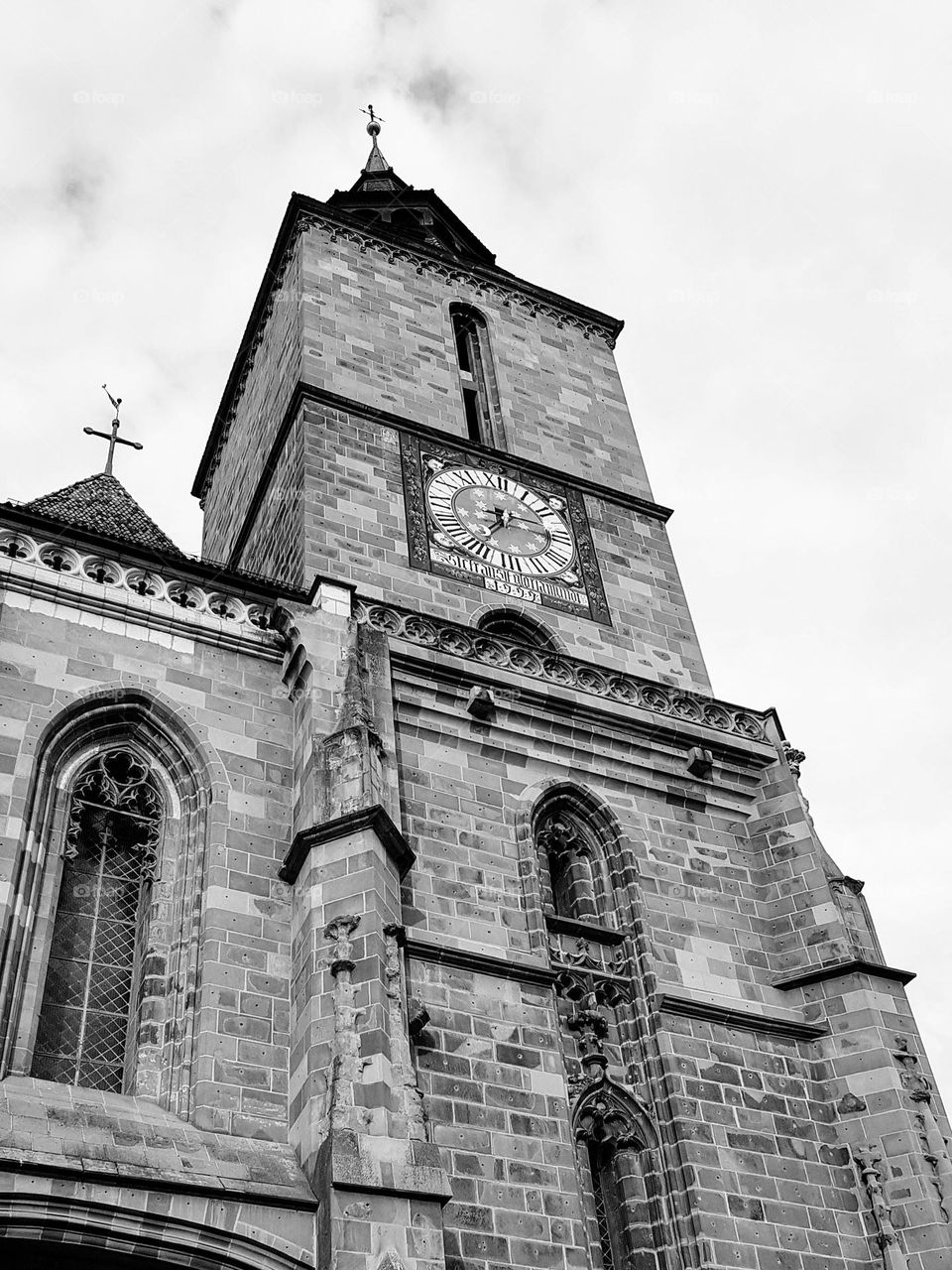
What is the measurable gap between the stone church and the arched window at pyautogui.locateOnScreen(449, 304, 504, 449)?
8.44 ft

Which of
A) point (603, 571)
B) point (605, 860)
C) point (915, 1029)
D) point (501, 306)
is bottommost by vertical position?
point (915, 1029)

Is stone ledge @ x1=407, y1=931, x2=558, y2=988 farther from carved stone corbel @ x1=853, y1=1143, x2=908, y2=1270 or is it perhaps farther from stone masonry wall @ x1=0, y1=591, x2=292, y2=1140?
carved stone corbel @ x1=853, y1=1143, x2=908, y2=1270

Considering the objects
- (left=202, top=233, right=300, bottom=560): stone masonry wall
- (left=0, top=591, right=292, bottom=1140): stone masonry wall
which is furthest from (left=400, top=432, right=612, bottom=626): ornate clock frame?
(left=0, top=591, right=292, bottom=1140): stone masonry wall

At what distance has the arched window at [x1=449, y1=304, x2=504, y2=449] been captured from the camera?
829 inches

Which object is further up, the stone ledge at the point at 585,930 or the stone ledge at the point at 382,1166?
the stone ledge at the point at 585,930

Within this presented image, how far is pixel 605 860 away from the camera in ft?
48.5

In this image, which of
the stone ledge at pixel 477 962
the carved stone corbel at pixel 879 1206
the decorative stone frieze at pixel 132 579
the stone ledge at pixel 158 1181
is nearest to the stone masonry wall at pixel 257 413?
the decorative stone frieze at pixel 132 579

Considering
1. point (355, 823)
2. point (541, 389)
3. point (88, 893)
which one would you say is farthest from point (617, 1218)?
point (541, 389)

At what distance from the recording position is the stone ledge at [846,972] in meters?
14.2

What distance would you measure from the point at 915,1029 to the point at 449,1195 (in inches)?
240

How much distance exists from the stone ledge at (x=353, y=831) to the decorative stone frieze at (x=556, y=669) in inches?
134

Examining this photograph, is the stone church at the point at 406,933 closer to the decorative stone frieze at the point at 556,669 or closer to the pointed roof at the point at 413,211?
the decorative stone frieze at the point at 556,669

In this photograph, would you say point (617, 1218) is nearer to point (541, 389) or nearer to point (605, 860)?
point (605, 860)

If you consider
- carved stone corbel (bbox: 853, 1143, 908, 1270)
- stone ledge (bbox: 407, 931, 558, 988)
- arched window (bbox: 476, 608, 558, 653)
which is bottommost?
carved stone corbel (bbox: 853, 1143, 908, 1270)
